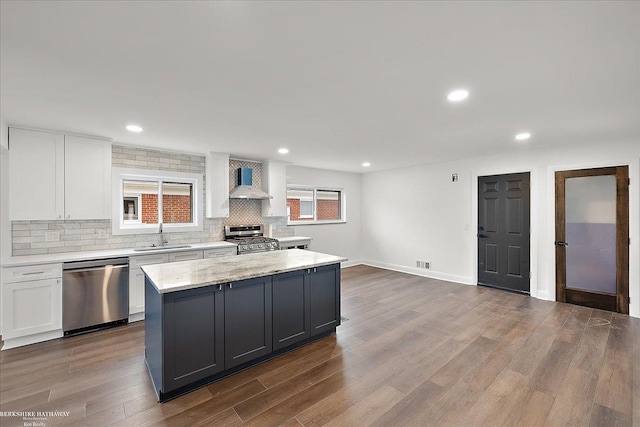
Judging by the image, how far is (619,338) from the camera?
318 centimetres

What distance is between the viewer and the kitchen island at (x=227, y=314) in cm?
220

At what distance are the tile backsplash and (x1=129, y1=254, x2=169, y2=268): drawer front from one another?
67 cm

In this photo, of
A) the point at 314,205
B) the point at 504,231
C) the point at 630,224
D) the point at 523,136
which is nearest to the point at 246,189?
the point at 314,205

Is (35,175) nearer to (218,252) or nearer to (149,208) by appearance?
(149,208)

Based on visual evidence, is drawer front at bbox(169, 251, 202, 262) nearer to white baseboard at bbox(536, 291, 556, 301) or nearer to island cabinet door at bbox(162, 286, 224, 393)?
island cabinet door at bbox(162, 286, 224, 393)

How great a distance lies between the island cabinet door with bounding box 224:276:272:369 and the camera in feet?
8.11

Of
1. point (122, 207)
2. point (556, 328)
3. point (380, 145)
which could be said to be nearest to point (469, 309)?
point (556, 328)

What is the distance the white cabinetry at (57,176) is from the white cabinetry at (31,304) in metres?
0.74

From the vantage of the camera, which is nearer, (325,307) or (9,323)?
(9,323)

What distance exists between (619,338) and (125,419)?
4917 millimetres

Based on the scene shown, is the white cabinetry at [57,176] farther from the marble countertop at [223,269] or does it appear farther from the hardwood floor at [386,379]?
the marble countertop at [223,269]

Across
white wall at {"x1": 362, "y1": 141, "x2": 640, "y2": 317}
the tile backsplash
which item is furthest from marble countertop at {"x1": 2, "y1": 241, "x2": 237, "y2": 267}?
white wall at {"x1": 362, "y1": 141, "x2": 640, "y2": 317}

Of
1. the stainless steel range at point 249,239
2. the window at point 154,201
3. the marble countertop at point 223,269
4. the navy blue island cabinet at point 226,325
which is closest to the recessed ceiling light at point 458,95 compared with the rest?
the marble countertop at point 223,269

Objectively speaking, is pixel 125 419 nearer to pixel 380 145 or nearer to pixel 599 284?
pixel 380 145
